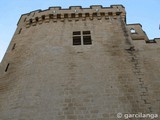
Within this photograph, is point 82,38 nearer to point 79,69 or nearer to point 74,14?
point 74,14

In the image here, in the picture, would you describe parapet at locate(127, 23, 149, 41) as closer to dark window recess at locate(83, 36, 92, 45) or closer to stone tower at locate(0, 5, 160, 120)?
stone tower at locate(0, 5, 160, 120)

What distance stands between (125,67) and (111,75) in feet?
2.70

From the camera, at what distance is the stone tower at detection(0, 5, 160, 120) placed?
A: 362 inches

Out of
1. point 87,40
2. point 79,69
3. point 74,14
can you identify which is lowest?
point 79,69

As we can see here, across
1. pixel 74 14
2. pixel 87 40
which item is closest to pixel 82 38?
pixel 87 40

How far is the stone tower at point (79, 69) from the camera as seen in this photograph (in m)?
9.20

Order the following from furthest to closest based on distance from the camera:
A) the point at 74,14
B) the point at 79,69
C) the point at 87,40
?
the point at 74,14
the point at 87,40
the point at 79,69

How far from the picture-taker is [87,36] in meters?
12.9

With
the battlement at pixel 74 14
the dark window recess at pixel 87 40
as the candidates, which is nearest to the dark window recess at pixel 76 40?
the dark window recess at pixel 87 40

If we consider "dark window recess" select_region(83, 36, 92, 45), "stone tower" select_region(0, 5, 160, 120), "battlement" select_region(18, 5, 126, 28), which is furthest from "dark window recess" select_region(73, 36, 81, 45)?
"battlement" select_region(18, 5, 126, 28)

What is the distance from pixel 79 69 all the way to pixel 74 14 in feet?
15.5

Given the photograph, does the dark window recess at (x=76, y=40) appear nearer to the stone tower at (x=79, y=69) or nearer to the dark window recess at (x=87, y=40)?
the stone tower at (x=79, y=69)

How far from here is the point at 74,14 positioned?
14398 millimetres

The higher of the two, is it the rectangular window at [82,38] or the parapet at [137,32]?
the parapet at [137,32]
